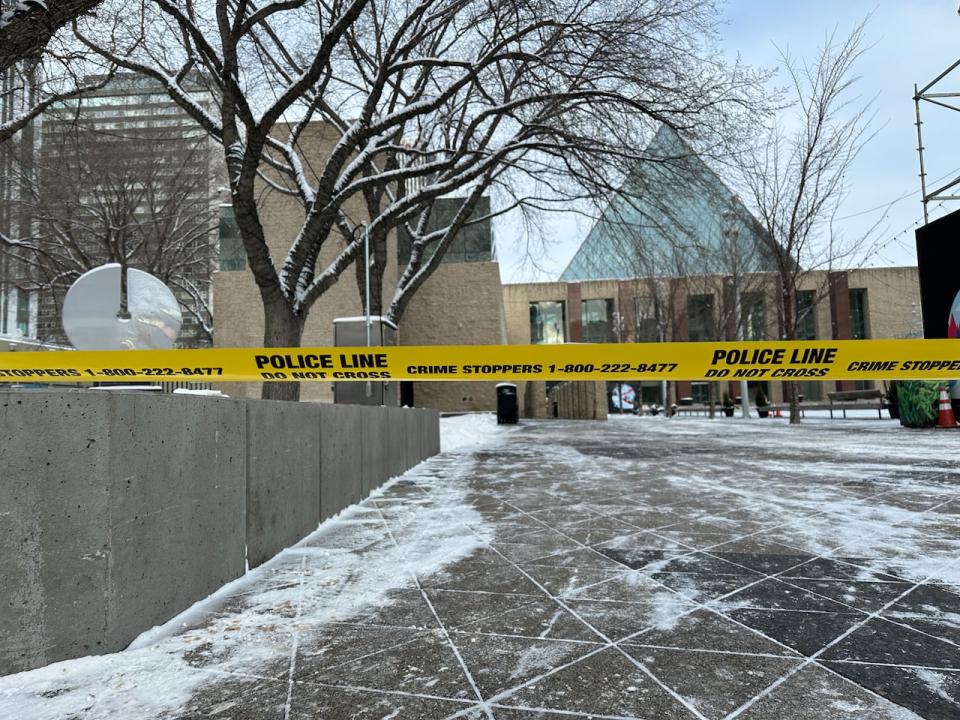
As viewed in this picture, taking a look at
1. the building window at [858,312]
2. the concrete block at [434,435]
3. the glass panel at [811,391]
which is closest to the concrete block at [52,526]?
the concrete block at [434,435]

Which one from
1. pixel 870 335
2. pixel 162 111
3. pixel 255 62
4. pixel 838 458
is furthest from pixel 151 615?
pixel 870 335

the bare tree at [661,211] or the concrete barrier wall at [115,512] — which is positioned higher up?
the bare tree at [661,211]

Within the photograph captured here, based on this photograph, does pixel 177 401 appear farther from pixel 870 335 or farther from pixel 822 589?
pixel 870 335

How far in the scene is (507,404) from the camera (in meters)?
22.6

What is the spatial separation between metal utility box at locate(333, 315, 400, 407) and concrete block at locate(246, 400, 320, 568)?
17.7ft

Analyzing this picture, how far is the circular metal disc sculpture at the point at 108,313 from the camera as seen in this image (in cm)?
587

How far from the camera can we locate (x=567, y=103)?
520 inches

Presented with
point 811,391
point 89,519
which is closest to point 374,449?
point 89,519

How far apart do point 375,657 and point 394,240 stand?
28604 millimetres

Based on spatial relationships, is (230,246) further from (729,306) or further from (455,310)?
(729,306)

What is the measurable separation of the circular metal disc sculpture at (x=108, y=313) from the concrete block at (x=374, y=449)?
242 centimetres

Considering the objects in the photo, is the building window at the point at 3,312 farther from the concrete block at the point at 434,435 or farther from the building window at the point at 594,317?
the building window at the point at 594,317

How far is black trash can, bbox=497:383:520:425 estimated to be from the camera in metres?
22.6

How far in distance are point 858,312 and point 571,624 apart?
60744mm
